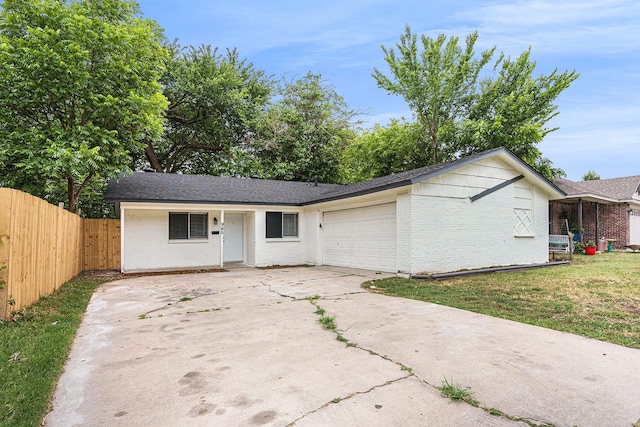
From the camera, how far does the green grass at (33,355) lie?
2.63m

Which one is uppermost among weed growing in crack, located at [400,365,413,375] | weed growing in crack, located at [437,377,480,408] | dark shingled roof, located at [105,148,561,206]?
dark shingled roof, located at [105,148,561,206]

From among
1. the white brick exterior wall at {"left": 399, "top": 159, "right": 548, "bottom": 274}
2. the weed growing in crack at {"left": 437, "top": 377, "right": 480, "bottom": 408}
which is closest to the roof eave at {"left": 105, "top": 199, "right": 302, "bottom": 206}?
the white brick exterior wall at {"left": 399, "top": 159, "right": 548, "bottom": 274}

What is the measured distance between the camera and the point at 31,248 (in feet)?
18.3

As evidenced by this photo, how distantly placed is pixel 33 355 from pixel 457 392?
3987 mm

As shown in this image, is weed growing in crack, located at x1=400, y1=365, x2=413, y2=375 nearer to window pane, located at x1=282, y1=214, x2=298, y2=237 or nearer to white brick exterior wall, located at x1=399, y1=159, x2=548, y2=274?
white brick exterior wall, located at x1=399, y1=159, x2=548, y2=274

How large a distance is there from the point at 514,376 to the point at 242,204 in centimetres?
1128

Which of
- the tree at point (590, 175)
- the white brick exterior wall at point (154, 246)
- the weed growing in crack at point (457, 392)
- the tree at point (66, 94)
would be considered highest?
the tree at point (590, 175)

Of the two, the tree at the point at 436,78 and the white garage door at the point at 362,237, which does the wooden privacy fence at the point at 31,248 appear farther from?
the tree at the point at 436,78

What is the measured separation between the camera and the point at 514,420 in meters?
2.44

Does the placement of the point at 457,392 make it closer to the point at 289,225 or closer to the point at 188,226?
the point at 289,225

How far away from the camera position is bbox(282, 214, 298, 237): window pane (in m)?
14.5

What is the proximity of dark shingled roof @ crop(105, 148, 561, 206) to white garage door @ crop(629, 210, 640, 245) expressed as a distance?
41.8ft

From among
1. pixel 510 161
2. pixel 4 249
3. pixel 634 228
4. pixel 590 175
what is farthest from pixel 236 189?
pixel 590 175

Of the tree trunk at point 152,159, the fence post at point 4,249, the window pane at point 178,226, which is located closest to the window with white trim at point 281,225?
the window pane at point 178,226
